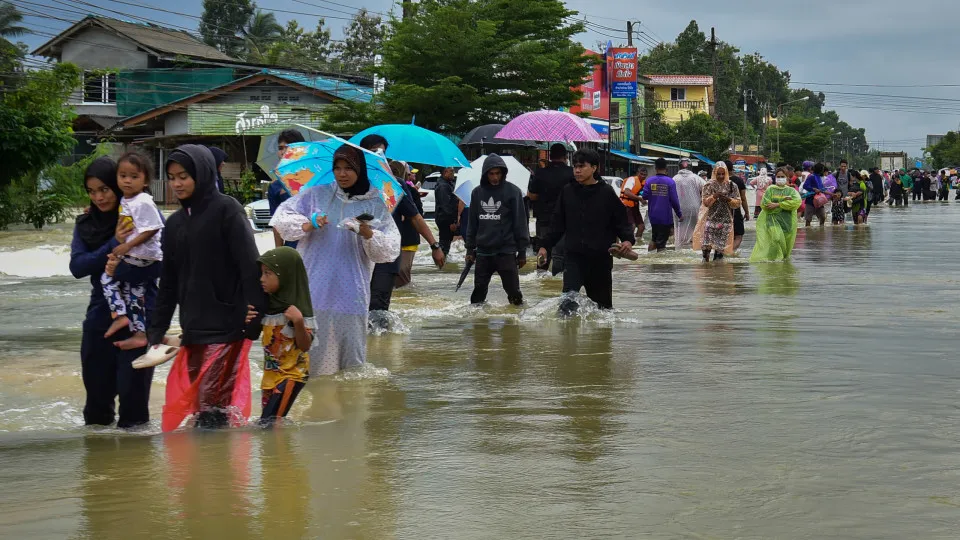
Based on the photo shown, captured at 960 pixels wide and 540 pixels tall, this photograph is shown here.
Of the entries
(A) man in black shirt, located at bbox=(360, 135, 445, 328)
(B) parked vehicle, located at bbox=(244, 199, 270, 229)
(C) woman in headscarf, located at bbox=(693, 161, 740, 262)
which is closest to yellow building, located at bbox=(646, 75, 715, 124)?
(B) parked vehicle, located at bbox=(244, 199, 270, 229)

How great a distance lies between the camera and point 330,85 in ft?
153

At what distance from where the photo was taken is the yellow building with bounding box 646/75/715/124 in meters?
96.1

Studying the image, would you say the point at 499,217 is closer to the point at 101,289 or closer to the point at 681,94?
the point at 101,289

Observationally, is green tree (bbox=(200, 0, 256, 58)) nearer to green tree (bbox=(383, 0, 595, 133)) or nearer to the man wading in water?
green tree (bbox=(383, 0, 595, 133))

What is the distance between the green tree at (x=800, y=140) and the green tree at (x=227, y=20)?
60365 millimetres

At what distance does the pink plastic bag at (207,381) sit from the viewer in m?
6.13

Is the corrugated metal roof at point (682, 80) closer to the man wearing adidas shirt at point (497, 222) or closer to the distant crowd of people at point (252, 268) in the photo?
the man wearing adidas shirt at point (497, 222)

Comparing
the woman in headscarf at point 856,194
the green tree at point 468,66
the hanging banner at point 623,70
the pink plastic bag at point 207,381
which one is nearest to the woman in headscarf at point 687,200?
the woman in headscarf at point 856,194

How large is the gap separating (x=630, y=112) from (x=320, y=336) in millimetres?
69471

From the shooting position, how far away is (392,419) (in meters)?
6.96

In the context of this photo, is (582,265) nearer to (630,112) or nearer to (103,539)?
(103,539)

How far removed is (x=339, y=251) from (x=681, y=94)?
92762 mm

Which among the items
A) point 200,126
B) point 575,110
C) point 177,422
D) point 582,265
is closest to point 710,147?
point 575,110

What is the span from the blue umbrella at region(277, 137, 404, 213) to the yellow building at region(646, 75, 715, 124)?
89294 millimetres
